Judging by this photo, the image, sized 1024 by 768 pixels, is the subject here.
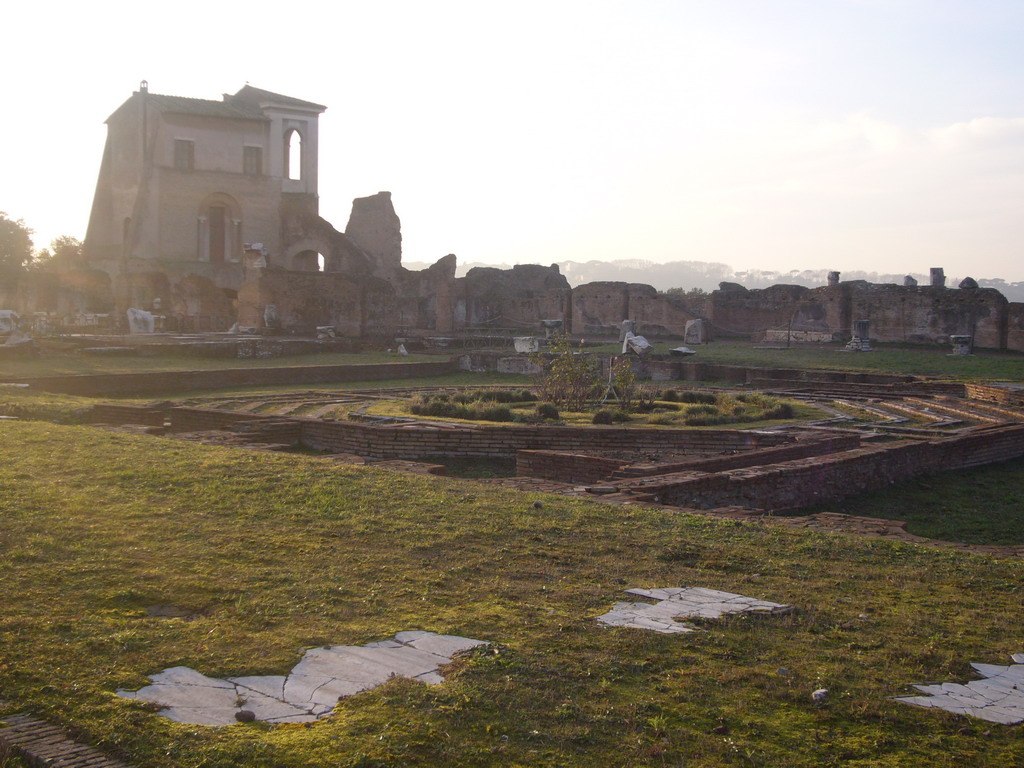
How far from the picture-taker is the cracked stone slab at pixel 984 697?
3.03 meters

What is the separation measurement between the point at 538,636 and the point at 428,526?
6.39ft

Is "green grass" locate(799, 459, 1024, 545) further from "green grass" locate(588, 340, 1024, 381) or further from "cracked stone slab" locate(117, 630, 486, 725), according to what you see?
"green grass" locate(588, 340, 1024, 381)

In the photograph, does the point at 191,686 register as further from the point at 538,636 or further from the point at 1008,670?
the point at 1008,670

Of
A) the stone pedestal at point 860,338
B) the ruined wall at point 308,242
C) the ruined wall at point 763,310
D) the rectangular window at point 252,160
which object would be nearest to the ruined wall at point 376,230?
the ruined wall at point 308,242

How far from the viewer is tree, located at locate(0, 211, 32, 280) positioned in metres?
→ 43.4

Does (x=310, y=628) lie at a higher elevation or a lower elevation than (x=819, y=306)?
lower

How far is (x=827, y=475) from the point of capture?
828cm

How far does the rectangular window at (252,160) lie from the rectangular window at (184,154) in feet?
6.76

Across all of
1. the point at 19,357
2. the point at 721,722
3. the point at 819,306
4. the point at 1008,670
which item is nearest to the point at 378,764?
the point at 721,722

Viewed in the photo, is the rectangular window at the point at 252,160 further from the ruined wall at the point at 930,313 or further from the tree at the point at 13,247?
the ruined wall at the point at 930,313

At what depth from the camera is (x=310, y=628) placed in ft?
11.8

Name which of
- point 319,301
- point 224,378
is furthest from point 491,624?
point 319,301

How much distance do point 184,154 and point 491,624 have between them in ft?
126

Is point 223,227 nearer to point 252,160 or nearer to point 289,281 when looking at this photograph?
point 252,160
